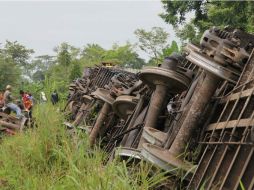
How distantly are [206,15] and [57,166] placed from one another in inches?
815

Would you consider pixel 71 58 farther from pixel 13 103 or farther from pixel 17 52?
pixel 13 103

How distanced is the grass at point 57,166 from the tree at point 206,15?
1330 centimetres

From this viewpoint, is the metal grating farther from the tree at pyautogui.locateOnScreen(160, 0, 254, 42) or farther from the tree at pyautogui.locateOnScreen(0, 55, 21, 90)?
the tree at pyautogui.locateOnScreen(0, 55, 21, 90)

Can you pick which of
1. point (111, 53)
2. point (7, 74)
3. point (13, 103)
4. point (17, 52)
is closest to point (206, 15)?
point (13, 103)

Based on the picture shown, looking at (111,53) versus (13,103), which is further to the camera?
(111,53)

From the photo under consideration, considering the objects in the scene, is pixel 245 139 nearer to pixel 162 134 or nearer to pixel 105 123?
pixel 162 134

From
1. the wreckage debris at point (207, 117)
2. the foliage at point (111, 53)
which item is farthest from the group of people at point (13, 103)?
the foliage at point (111, 53)

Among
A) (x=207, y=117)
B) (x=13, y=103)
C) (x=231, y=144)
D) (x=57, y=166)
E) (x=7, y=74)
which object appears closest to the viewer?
(x=231, y=144)

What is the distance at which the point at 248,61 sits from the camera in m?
4.30

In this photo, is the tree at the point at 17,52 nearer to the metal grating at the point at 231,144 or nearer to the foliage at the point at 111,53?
the foliage at the point at 111,53

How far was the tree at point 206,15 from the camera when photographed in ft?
64.4

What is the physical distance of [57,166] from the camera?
5160mm

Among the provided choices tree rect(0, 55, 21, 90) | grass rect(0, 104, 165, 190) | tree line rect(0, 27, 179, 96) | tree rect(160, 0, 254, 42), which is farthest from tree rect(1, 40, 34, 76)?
grass rect(0, 104, 165, 190)

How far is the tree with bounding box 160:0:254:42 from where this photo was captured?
64.4 feet
